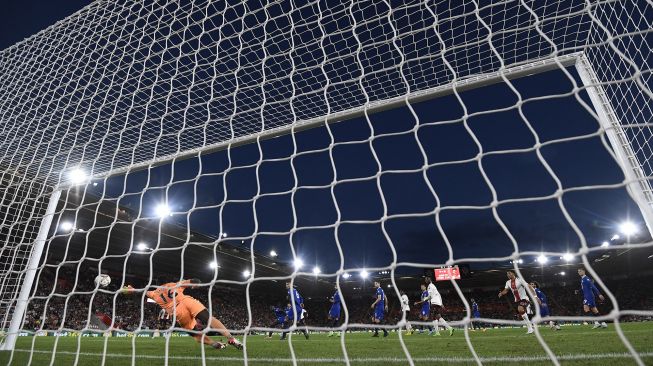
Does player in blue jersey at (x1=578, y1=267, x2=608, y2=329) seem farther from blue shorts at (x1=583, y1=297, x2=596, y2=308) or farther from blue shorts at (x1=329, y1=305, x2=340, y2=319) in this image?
blue shorts at (x1=329, y1=305, x2=340, y2=319)

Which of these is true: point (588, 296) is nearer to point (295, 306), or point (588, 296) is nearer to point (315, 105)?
point (315, 105)

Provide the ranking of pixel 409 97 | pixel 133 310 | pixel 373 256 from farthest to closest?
pixel 373 256 → pixel 133 310 → pixel 409 97

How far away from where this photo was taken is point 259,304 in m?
35.4

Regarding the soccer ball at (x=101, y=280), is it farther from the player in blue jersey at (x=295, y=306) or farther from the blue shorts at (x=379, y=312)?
the blue shorts at (x=379, y=312)

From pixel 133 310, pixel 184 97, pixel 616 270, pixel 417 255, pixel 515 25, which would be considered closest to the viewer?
pixel 515 25

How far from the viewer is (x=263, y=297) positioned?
37094mm

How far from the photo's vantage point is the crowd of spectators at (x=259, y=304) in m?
22.5

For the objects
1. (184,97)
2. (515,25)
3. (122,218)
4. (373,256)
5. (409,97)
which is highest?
A: (515,25)

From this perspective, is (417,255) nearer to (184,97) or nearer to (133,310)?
(133,310)

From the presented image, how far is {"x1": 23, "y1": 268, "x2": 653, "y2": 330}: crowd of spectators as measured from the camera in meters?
22.5

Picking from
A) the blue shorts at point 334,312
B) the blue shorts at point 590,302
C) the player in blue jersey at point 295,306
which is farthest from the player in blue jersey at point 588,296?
the player in blue jersey at point 295,306

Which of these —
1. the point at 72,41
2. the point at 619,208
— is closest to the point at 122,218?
the point at 72,41

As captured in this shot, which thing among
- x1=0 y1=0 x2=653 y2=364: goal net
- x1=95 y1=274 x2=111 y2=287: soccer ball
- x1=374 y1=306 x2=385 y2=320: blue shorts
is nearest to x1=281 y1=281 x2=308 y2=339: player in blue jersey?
x1=0 y1=0 x2=653 y2=364: goal net

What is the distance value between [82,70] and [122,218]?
1463cm
